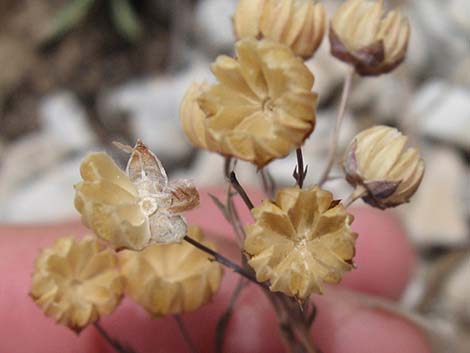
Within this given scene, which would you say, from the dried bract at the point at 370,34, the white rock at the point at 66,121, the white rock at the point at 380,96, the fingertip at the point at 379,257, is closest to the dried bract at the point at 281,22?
the dried bract at the point at 370,34

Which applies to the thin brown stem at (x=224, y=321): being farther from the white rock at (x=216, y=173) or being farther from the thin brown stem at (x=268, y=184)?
the white rock at (x=216, y=173)

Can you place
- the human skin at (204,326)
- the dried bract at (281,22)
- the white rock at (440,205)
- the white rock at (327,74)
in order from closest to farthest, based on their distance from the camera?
the dried bract at (281,22), the human skin at (204,326), the white rock at (440,205), the white rock at (327,74)

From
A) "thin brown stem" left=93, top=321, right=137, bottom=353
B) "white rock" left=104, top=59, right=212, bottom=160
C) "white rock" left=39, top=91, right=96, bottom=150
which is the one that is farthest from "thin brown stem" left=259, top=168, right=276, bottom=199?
"white rock" left=39, top=91, right=96, bottom=150

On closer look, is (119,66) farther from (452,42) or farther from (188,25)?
(452,42)

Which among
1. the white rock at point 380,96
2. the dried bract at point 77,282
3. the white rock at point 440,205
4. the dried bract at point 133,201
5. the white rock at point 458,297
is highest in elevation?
the dried bract at point 133,201

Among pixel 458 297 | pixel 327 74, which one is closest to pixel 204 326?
pixel 458 297

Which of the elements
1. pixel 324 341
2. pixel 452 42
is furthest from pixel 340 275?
pixel 452 42

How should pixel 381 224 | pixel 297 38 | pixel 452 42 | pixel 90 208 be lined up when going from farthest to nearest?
1. pixel 452 42
2. pixel 381 224
3. pixel 297 38
4. pixel 90 208
